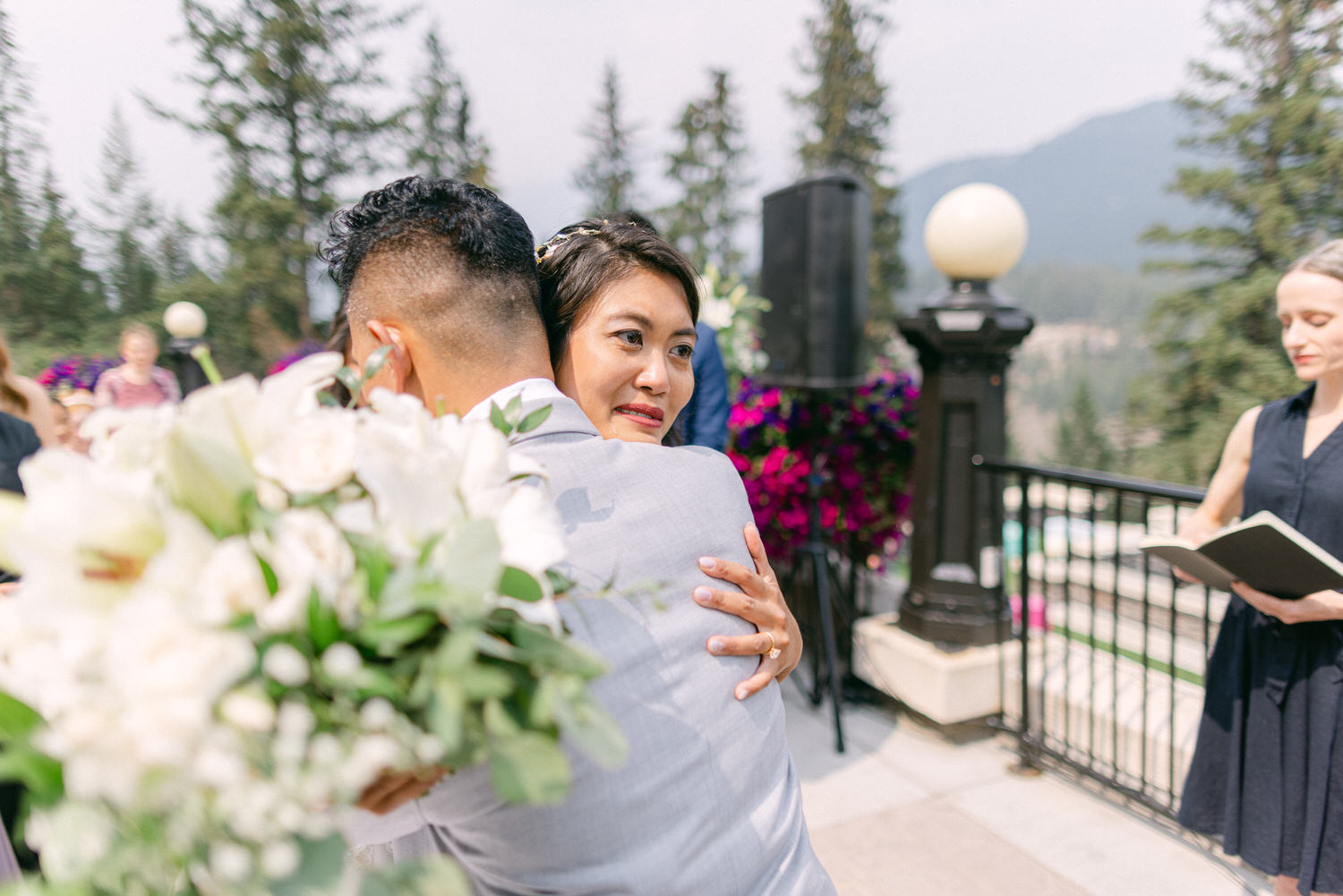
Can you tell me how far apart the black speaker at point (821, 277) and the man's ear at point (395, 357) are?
2944mm

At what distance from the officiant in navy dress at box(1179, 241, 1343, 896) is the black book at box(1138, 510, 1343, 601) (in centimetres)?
7

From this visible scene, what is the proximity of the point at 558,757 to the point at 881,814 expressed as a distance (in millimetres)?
3077

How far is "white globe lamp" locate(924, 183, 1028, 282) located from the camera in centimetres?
392

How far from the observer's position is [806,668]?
468 cm

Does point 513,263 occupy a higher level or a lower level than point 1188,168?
lower

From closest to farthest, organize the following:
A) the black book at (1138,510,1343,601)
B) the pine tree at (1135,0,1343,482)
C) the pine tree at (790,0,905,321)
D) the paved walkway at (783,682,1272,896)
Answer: the black book at (1138,510,1343,601) < the paved walkway at (783,682,1272,896) < the pine tree at (1135,0,1343,482) < the pine tree at (790,0,905,321)

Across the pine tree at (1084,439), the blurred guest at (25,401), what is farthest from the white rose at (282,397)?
the pine tree at (1084,439)

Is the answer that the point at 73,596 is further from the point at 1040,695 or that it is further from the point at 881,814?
the point at 1040,695

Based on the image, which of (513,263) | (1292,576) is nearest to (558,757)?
(513,263)

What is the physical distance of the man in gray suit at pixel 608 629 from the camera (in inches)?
36.8

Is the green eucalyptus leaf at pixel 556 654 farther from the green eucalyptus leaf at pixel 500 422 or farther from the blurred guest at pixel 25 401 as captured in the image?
the blurred guest at pixel 25 401

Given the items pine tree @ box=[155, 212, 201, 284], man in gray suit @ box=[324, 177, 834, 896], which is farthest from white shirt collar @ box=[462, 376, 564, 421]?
pine tree @ box=[155, 212, 201, 284]

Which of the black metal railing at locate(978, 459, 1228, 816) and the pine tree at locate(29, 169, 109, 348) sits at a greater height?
the pine tree at locate(29, 169, 109, 348)

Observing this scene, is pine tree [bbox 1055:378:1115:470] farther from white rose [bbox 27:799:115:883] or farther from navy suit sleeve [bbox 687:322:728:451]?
white rose [bbox 27:799:115:883]
